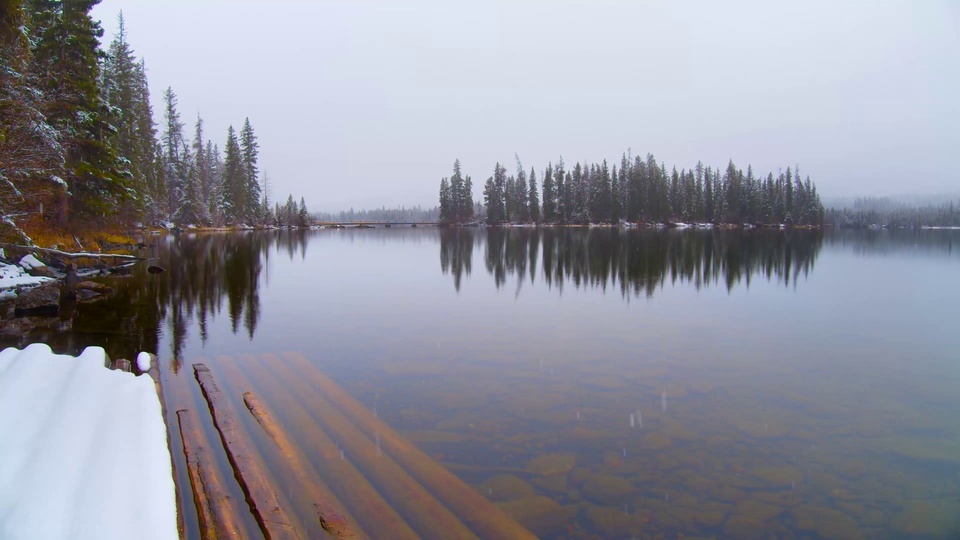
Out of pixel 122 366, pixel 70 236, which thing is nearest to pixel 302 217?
pixel 70 236

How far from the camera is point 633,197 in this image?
12694 cm

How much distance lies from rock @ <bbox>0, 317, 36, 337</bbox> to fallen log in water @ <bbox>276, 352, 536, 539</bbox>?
32.8ft

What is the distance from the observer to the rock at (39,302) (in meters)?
17.2

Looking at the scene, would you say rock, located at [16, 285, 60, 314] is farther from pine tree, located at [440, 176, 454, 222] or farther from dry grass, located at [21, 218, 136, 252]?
pine tree, located at [440, 176, 454, 222]

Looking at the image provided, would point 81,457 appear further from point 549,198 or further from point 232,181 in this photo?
point 549,198

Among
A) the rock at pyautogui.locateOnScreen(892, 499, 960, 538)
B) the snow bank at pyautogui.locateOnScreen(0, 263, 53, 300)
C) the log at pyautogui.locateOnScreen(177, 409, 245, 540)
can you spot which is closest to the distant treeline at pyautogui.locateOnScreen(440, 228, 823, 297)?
the rock at pyautogui.locateOnScreen(892, 499, 960, 538)

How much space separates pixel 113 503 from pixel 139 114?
7005 centimetres

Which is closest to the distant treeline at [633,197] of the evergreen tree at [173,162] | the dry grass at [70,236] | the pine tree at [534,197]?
the pine tree at [534,197]

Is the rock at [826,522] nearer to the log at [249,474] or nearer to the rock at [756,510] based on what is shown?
the rock at [756,510]

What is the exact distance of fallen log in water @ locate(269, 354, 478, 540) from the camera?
19.1 ft

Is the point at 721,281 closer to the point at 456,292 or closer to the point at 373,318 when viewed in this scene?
the point at 456,292

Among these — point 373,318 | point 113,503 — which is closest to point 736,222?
point 373,318

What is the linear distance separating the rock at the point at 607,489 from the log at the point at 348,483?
7.66 feet

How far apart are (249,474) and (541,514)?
3.47m
